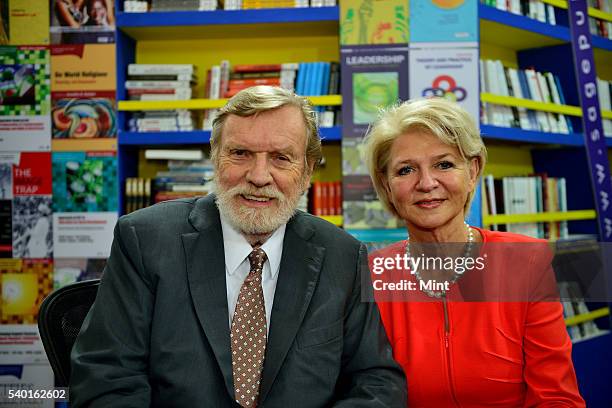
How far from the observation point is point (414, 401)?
1.59 m

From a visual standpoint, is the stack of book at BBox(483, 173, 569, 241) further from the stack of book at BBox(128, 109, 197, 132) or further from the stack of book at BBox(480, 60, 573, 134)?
the stack of book at BBox(128, 109, 197, 132)

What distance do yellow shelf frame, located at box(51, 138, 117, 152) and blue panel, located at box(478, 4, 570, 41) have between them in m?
2.42

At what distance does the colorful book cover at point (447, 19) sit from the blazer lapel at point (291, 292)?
2.27 meters

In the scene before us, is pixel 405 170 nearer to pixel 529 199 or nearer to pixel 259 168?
pixel 259 168

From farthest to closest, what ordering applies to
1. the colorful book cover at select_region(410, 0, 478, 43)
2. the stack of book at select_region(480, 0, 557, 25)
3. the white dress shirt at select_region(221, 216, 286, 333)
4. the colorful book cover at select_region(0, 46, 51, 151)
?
the stack of book at select_region(480, 0, 557, 25) → the colorful book cover at select_region(0, 46, 51, 151) → the colorful book cover at select_region(410, 0, 478, 43) → the white dress shirt at select_region(221, 216, 286, 333)

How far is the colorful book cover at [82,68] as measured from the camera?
12.0 feet

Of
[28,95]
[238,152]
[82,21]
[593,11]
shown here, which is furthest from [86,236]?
[593,11]

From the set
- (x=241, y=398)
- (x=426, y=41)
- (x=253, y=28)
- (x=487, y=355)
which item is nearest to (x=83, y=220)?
(x=253, y=28)

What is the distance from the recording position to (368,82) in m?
3.55

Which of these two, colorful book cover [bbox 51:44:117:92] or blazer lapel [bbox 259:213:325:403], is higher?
colorful book cover [bbox 51:44:117:92]

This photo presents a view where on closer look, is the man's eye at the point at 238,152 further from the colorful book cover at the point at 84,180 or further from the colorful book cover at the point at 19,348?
the colorful book cover at the point at 19,348

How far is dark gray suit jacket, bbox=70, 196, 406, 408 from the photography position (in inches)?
53.6

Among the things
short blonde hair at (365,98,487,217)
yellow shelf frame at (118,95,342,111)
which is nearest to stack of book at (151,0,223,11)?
yellow shelf frame at (118,95,342,111)

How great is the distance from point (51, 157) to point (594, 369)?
3.69 meters
